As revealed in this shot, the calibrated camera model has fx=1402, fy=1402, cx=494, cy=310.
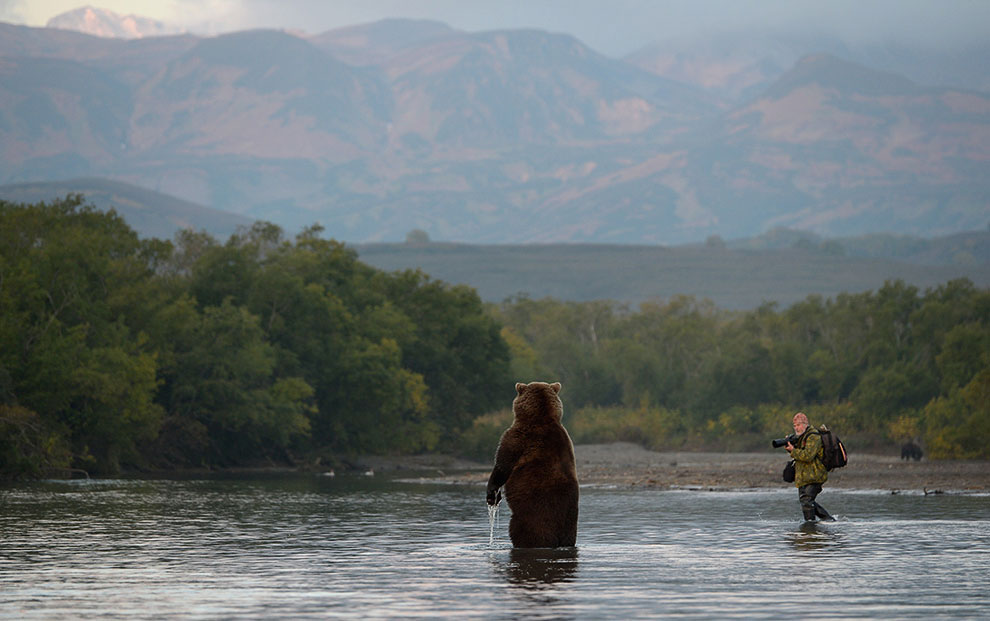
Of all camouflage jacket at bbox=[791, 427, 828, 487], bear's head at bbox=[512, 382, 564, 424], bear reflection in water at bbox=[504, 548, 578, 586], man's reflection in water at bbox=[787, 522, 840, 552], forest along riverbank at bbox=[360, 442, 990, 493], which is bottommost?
forest along riverbank at bbox=[360, 442, 990, 493]

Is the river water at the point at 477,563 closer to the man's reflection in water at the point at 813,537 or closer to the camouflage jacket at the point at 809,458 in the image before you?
the man's reflection in water at the point at 813,537

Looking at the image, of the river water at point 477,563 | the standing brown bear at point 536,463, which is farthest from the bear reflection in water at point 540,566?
the standing brown bear at point 536,463

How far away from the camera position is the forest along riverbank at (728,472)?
48375 millimetres

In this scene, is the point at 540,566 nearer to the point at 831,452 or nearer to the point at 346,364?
the point at 831,452

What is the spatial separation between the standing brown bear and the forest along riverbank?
23.3 m

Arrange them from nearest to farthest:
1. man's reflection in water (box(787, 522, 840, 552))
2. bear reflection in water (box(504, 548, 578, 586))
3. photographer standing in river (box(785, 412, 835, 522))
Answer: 1. bear reflection in water (box(504, 548, 578, 586))
2. man's reflection in water (box(787, 522, 840, 552))
3. photographer standing in river (box(785, 412, 835, 522))

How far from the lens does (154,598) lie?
1658 centimetres

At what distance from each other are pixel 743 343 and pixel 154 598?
298 ft

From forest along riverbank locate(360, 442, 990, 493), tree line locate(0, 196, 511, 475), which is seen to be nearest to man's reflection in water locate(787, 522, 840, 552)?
forest along riverbank locate(360, 442, 990, 493)

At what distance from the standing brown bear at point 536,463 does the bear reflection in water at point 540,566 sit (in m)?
0.54

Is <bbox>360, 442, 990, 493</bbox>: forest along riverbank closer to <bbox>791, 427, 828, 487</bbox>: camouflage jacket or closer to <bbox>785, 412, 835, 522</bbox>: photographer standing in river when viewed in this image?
<bbox>785, 412, 835, 522</bbox>: photographer standing in river

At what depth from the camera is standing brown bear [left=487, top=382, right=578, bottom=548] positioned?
2062cm

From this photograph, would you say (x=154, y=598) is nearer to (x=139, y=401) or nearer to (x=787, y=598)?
(x=787, y=598)

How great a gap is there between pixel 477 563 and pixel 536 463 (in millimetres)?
1694
